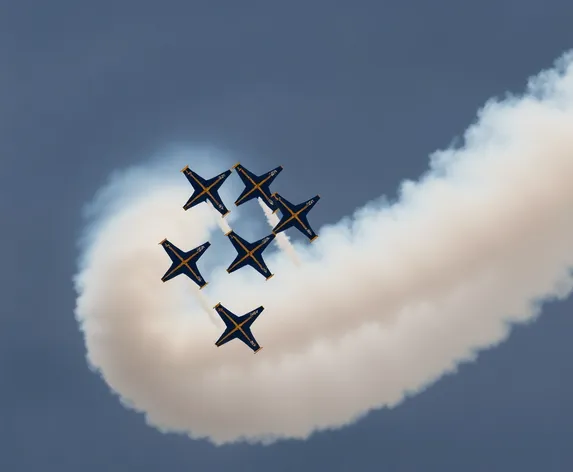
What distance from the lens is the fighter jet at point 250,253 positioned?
159m

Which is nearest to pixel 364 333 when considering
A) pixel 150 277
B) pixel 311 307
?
pixel 311 307

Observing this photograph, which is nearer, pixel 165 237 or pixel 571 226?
pixel 571 226

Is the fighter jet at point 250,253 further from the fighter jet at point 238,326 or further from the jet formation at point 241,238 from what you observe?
the fighter jet at point 238,326

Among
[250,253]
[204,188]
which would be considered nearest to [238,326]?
[250,253]

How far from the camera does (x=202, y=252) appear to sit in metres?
159

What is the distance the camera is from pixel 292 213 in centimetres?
15825

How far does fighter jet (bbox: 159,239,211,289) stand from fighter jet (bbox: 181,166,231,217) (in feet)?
16.0

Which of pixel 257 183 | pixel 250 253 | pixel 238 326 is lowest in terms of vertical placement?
pixel 238 326

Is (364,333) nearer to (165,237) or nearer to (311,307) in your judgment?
(311,307)

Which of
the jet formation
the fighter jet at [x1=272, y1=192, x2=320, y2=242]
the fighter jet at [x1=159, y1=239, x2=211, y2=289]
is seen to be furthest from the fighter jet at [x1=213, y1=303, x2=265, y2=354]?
the fighter jet at [x1=272, y1=192, x2=320, y2=242]

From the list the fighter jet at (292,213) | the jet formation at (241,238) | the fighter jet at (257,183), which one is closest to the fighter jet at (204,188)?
the jet formation at (241,238)

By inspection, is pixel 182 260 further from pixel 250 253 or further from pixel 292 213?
pixel 292 213

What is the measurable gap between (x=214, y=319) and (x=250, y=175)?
58.5ft

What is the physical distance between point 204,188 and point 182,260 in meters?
9.00
